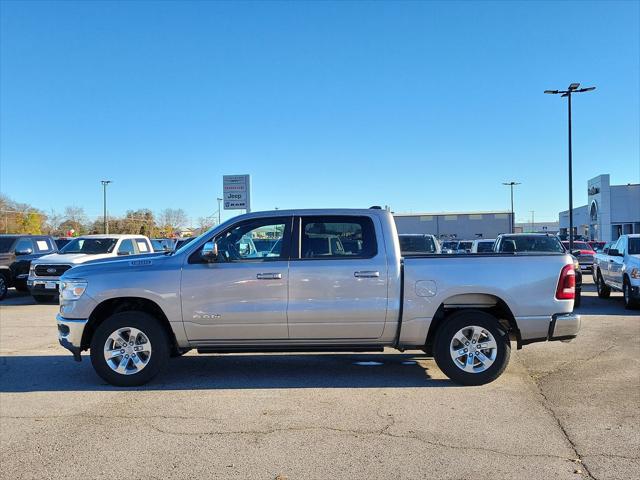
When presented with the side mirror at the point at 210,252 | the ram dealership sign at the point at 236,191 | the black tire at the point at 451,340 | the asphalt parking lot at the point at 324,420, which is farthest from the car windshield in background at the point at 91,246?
the black tire at the point at 451,340

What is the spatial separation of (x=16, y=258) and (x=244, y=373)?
43.5 ft

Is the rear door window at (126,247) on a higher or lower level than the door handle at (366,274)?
higher

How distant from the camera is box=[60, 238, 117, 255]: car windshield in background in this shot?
52.0ft

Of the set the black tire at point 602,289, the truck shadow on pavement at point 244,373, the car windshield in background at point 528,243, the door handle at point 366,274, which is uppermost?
the car windshield in background at point 528,243

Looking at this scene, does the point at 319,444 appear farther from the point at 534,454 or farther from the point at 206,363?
the point at 206,363

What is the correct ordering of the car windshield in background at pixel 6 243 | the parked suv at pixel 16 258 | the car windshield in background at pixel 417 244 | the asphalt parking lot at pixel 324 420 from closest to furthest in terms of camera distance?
the asphalt parking lot at pixel 324 420
the car windshield in background at pixel 417 244
the parked suv at pixel 16 258
the car windshield in background at pixel 6 243

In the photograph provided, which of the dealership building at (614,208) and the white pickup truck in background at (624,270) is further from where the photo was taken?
the dealership building at (614,208)

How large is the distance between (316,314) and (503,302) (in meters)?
2.14

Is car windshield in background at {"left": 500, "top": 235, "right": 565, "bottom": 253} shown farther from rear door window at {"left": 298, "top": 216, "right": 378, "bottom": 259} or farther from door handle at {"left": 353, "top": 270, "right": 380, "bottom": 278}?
door handle at {"left": 353, "top": 270, "right": 380, "bottom": 278}

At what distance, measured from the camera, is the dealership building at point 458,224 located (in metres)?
61.3

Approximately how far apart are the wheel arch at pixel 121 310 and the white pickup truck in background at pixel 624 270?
10389 millimetres

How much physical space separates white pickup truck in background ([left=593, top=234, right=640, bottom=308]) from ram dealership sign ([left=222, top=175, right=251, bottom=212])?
1225cm

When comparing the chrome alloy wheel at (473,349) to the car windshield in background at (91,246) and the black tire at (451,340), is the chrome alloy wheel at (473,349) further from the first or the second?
the car windshield in background at (91,246)

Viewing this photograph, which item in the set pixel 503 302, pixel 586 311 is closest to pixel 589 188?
pixel 586 311
